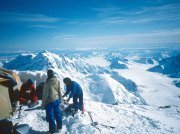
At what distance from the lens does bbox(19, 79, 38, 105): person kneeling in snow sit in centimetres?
1480

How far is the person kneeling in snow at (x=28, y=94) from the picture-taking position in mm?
14802

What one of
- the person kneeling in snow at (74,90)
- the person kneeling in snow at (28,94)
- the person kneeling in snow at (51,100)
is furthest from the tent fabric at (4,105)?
the person kneeling in snow at (74,90)

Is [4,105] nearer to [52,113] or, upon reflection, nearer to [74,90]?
[52,113]

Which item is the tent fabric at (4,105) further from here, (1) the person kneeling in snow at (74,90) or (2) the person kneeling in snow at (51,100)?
(1) the person kneeling in snow at (74,90)

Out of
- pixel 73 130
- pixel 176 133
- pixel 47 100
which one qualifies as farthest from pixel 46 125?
pixel 176 133

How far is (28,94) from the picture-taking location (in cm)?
1516

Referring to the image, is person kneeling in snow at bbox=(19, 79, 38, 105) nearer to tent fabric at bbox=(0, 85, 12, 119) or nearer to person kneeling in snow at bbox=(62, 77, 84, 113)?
person kneeling in snow at bbox=(62, 77, 84, 113)

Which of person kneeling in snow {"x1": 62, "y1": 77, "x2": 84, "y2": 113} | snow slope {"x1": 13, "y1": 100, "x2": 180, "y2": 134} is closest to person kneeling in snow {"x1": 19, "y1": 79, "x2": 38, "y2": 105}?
snow slope {"x1": 13, "y1": 100, "x2": 180, "y2": 134}

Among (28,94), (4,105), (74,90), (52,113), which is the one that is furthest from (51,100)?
(28,94)

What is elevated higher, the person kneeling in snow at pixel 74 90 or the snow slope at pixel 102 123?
the person kneeling in snow at pixel 74 90

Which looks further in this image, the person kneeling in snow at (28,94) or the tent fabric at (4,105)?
the person kneeling in snow at (28,94)

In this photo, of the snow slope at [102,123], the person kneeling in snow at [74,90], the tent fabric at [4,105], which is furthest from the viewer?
the person kneeling in snow at [74,90]

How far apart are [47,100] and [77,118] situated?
12.7 feet

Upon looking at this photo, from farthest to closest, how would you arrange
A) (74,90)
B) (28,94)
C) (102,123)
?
(28,94), (74,90), (102,123)
